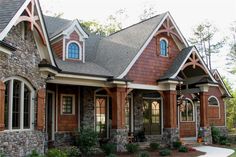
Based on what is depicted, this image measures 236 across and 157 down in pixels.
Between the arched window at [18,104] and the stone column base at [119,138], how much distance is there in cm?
496

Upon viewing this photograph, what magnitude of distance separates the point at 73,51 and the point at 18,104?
236 inches

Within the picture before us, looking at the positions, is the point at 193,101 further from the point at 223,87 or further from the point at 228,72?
the point at 228,72

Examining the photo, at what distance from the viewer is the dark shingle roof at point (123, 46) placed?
663 inches

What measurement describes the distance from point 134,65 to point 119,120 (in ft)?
9.33

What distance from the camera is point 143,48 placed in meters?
17.1

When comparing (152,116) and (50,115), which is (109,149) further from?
(152,116)

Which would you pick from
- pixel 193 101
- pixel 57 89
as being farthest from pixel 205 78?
pixel 57 89

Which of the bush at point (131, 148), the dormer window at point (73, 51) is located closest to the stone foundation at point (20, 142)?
the bush at point (131, 148)

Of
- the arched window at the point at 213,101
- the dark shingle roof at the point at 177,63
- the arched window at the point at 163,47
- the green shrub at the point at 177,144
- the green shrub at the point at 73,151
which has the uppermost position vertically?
the arched window at the point at 163,47

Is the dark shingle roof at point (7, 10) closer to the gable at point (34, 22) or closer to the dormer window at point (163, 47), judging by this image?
A: the gable at point (34, 22)

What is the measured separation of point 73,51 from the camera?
16.6 meters

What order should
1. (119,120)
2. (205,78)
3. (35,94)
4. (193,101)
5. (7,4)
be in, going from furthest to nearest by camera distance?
1. (193,101)
2. (205,78)
3. (119,120)
4. (35,94)
5. (7,4)

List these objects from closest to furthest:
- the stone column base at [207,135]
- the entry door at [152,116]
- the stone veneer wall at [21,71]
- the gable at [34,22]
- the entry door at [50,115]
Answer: the gable at [34,22]
the stone veneer wall at [21,71]
the entry door at [50,115]
the stone column base at [207,135]
the entry door at [152,116]

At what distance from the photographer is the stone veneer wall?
396 inches
